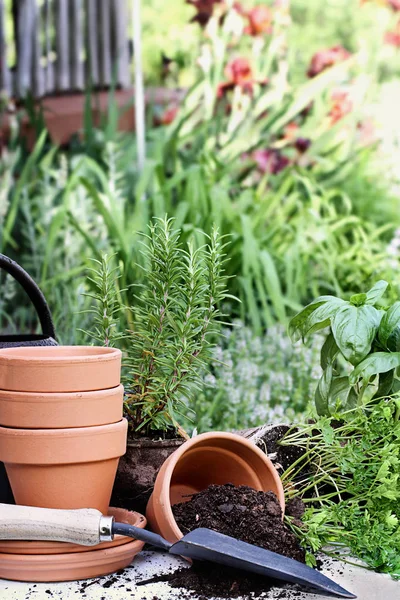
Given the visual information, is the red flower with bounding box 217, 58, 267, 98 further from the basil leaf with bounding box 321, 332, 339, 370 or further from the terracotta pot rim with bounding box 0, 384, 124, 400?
the terracotta pot rim with bounding box 0, 384, 124, 400

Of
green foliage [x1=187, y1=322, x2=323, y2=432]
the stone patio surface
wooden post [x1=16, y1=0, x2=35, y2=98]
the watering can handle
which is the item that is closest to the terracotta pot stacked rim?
the stone patio surface

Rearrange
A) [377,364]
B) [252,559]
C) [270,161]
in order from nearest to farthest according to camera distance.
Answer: [252,559] → [377,364] → [270,161]

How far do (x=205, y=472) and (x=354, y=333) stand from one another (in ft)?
1.14

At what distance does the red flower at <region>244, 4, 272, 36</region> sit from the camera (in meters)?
4.21

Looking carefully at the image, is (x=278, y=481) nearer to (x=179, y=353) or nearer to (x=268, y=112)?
(x=179, y=353)

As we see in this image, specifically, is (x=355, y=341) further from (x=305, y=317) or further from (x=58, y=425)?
(x=58, y=425)

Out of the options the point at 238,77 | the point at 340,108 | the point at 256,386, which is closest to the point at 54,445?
the point at 256,386

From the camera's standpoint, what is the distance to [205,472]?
50.8 inches

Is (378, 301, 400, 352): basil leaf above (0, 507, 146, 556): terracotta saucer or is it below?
above

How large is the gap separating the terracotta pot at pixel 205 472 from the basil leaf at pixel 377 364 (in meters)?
0.20

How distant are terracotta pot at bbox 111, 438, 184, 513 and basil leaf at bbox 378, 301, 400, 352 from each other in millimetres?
374

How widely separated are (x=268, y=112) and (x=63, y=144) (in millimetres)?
1307

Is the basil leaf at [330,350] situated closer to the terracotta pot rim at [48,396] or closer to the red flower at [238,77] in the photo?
the terracotta pot rim at [48,396]

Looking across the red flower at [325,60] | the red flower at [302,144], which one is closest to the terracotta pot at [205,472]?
the red flower at [302,144]
